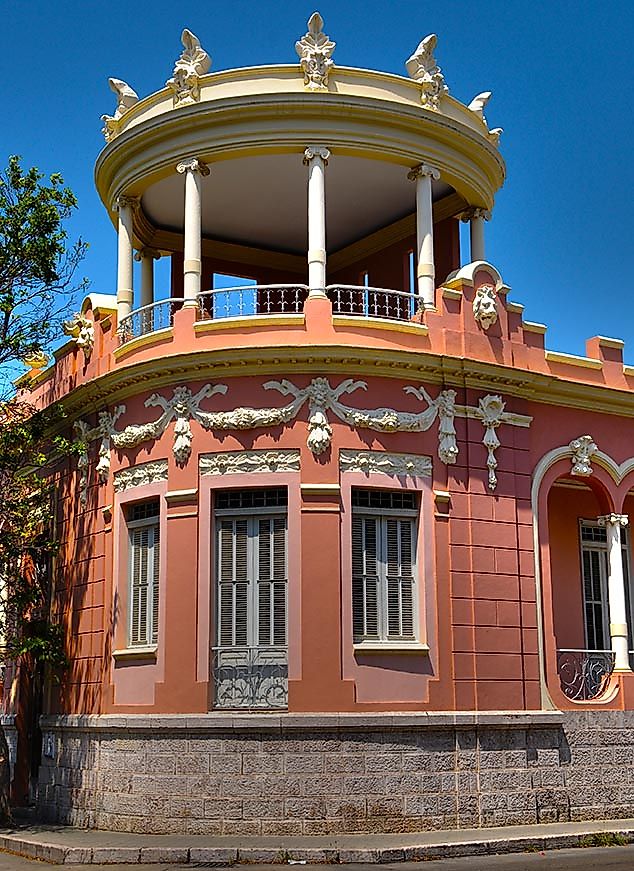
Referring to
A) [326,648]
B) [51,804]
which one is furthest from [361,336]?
[51,804]

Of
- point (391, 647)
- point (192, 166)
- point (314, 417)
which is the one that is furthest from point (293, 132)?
point (391, 647)

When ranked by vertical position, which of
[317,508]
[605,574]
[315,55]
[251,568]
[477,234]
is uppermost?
[315,55]

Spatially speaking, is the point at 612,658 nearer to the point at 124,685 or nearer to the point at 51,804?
the point at 124,685

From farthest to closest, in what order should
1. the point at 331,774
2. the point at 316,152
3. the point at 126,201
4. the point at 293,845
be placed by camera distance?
the point at 126,201
the point at 316,152
the point at 331,774
the point at 293,845

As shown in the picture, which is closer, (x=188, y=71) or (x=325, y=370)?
(x=325, y=370)

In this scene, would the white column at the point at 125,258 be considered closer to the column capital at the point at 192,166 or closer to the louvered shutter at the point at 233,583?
the column capital at the point at 192,166

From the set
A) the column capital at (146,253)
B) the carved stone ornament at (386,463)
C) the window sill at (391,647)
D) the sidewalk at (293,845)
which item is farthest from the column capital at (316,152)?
the sidewalk at (293,845)

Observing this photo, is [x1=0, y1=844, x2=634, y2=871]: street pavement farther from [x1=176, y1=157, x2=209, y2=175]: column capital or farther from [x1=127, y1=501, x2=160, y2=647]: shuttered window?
[x1=176, y1=157, x2=209, y2=175]: column capital

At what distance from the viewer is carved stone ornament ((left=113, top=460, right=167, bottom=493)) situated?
58.9 feet

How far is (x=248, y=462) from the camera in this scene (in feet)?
56.4

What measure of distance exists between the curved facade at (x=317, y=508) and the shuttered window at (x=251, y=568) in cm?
4

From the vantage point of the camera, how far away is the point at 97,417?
19.5m

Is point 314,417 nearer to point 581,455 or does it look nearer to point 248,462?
point 248,462

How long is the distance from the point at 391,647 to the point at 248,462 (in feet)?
10.7
